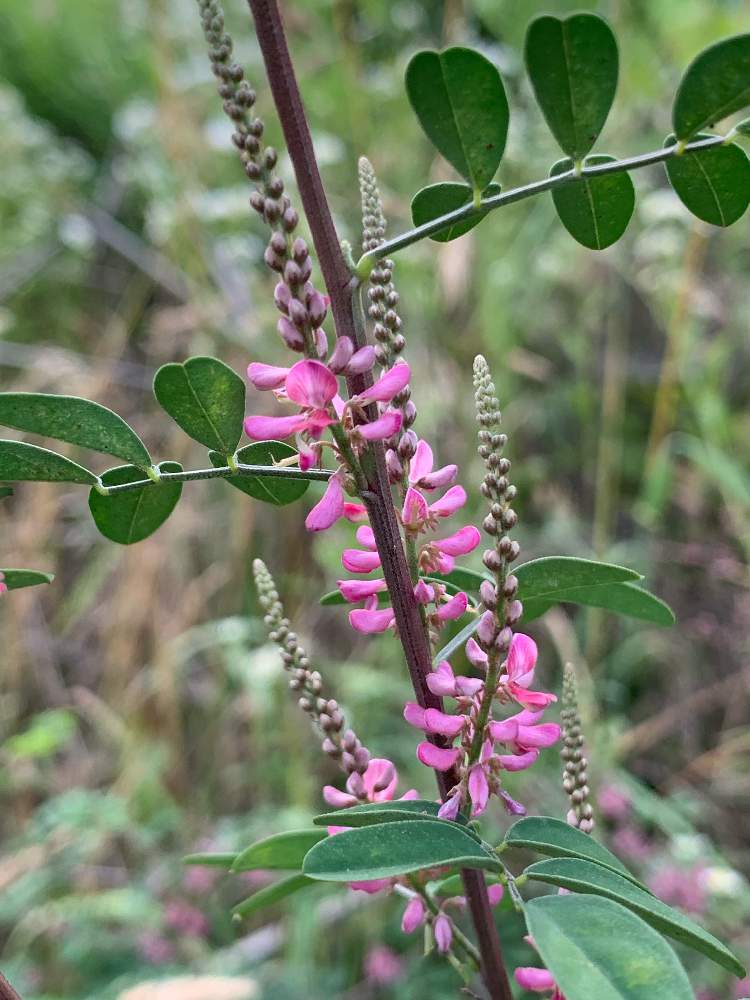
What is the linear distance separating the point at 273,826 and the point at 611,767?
1.82ft

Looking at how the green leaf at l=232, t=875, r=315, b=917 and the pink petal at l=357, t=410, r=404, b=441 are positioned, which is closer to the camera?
the pink petal at l=357, t=410, r=404, b=441

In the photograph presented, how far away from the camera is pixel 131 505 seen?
41cm

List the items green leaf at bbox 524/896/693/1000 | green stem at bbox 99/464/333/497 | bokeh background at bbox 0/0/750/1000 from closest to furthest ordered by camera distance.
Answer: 1. green leaf at bbox 524/896/693/1000
2. green stem at bbox 99/464/333/497
3. bokeh background at bbox 0/0/750/1000

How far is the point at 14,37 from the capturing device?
149 inches

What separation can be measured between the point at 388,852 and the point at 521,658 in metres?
0.10

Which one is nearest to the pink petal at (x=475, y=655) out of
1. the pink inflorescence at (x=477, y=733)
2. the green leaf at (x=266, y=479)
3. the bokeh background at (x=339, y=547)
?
the pink inflorescence at (x=477, y=733)

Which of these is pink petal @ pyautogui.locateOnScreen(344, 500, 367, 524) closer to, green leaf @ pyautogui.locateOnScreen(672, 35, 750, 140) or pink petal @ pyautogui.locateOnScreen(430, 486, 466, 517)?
pink petal @ pyautogui.locateOnScreen(430, 486, 466, 517)

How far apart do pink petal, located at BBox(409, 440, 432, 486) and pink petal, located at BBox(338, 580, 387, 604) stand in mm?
49

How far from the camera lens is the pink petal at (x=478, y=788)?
34 centimetres

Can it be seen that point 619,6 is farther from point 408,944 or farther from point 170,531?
point 408,944

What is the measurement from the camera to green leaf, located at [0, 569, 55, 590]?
0.40 m

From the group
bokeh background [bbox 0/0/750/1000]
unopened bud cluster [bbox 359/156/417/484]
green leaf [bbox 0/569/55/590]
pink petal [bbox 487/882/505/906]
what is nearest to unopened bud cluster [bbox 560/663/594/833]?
pink petal [bbox 487/882/505/906]

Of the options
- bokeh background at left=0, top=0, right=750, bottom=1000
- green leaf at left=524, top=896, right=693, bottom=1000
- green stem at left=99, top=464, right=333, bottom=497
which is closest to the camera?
green leaf at left=524, top=896, right=693, bottom=1000

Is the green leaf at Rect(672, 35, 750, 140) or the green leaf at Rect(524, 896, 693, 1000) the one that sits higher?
the green leaf at Rect(672, 35, 750, 140)
